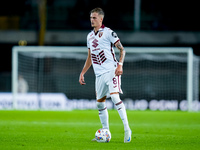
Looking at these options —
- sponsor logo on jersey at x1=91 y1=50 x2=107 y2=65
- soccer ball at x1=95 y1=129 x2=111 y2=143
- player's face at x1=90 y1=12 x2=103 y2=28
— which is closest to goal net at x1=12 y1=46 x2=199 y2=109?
sponsor logo on jersey at x1=91 y1=50 x2=107 y2=65

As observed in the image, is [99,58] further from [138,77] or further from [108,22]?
[108,22]

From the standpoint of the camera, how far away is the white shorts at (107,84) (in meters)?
6.52

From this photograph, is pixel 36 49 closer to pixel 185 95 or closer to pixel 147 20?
pixel 185 95

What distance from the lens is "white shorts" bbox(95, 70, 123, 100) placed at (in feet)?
21.4

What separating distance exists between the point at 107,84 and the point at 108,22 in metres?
18.9

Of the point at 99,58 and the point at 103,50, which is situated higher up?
the point at 103,50

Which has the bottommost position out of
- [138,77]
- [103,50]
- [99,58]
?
[138,77]

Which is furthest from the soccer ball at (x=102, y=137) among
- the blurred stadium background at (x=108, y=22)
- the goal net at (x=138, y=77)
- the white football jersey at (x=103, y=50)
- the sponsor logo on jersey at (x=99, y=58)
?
the blurred stadium background at (x=108, y=22)

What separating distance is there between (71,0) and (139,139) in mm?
20618

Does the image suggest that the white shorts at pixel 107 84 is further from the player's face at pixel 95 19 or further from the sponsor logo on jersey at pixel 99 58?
the player's face at pixel 95 19

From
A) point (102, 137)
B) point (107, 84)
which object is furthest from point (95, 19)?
point (102, 137)

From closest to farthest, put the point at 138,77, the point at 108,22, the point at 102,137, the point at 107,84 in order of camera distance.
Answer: the point at 102,137 → the point at 107,84 → the point at 138,77 → the point at 108,22

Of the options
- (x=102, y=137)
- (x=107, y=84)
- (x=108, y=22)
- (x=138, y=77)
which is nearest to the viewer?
(x=102, y=137)

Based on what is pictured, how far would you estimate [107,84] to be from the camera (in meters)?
6.57
